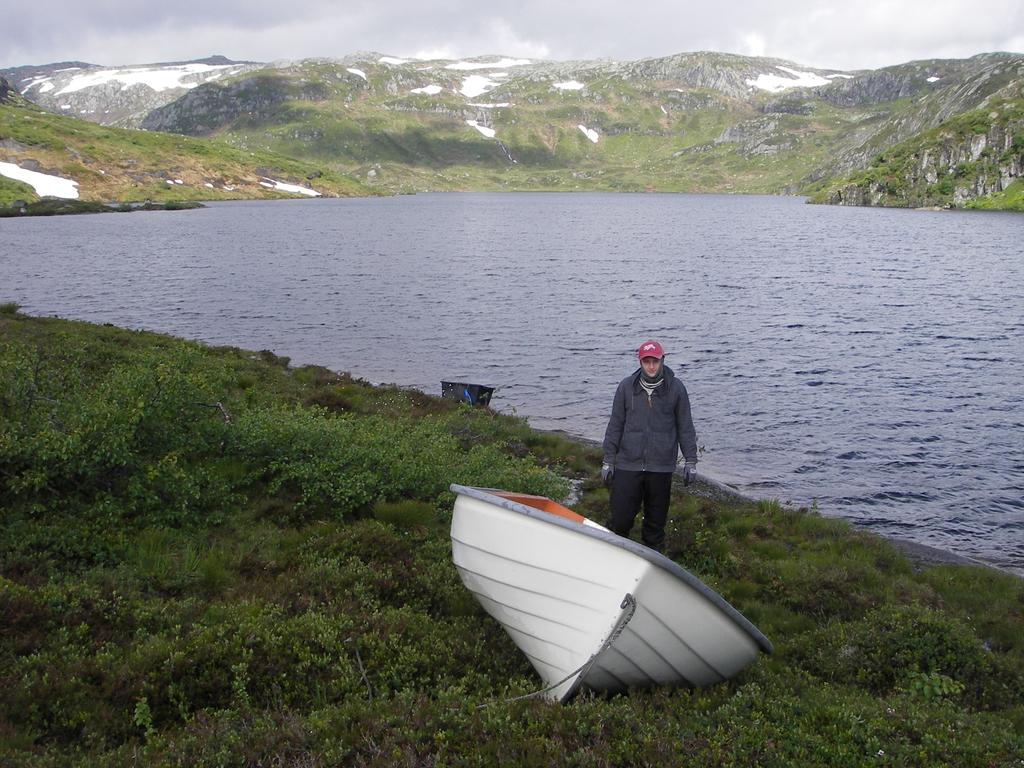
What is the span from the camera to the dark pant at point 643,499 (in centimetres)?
1083

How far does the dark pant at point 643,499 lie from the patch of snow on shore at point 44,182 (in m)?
176

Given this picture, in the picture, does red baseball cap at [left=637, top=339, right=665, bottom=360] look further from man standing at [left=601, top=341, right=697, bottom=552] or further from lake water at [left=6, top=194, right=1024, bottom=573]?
lake water at [left=6, top=194, right=1024, bottom=573]

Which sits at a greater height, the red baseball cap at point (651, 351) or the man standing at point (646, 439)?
the red baseball cap at point (651, 351)

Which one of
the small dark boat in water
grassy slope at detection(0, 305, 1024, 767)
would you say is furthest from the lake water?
grassy slope at detection(0, 305, 1024, 767)

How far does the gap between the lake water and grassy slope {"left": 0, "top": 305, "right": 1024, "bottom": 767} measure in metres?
6.70

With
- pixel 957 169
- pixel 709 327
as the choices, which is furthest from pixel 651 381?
pixel 957 169

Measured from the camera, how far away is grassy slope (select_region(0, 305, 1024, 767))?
6074 mm

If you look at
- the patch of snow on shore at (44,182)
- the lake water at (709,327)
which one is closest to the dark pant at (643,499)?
the lake water at (709,327)

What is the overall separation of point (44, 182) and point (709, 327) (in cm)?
17246

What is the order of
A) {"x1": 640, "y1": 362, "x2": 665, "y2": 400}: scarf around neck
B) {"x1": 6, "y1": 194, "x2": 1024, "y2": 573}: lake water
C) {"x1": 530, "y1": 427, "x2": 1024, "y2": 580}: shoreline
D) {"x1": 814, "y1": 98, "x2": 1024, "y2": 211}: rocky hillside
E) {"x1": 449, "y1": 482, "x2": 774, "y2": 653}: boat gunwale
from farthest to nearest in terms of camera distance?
{"x1": 814, "y1": 98, "x2": 1024, "y2": 211}: rocky hillside, {"x1": 6, "y1": 194, "x2": 1024, "y2": 573}: lake water, {"x1": 530, "y1": 427, "x2": 1024, "y2": 580}: shoreline, {"x1": 640, "y1": 362, "x2": 665, "y2": 400}: scarf around neck, {"x1": 449, "y1": 482, "x2": 774, "y2": 653}: boat gunwale

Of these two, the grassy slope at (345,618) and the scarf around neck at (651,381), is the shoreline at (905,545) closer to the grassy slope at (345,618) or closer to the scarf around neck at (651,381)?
the grassy slope at (345,618)

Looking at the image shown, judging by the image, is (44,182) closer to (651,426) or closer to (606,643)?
(651,426)

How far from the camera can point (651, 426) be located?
1056 centimetres

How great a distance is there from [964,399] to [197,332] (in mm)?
36125
